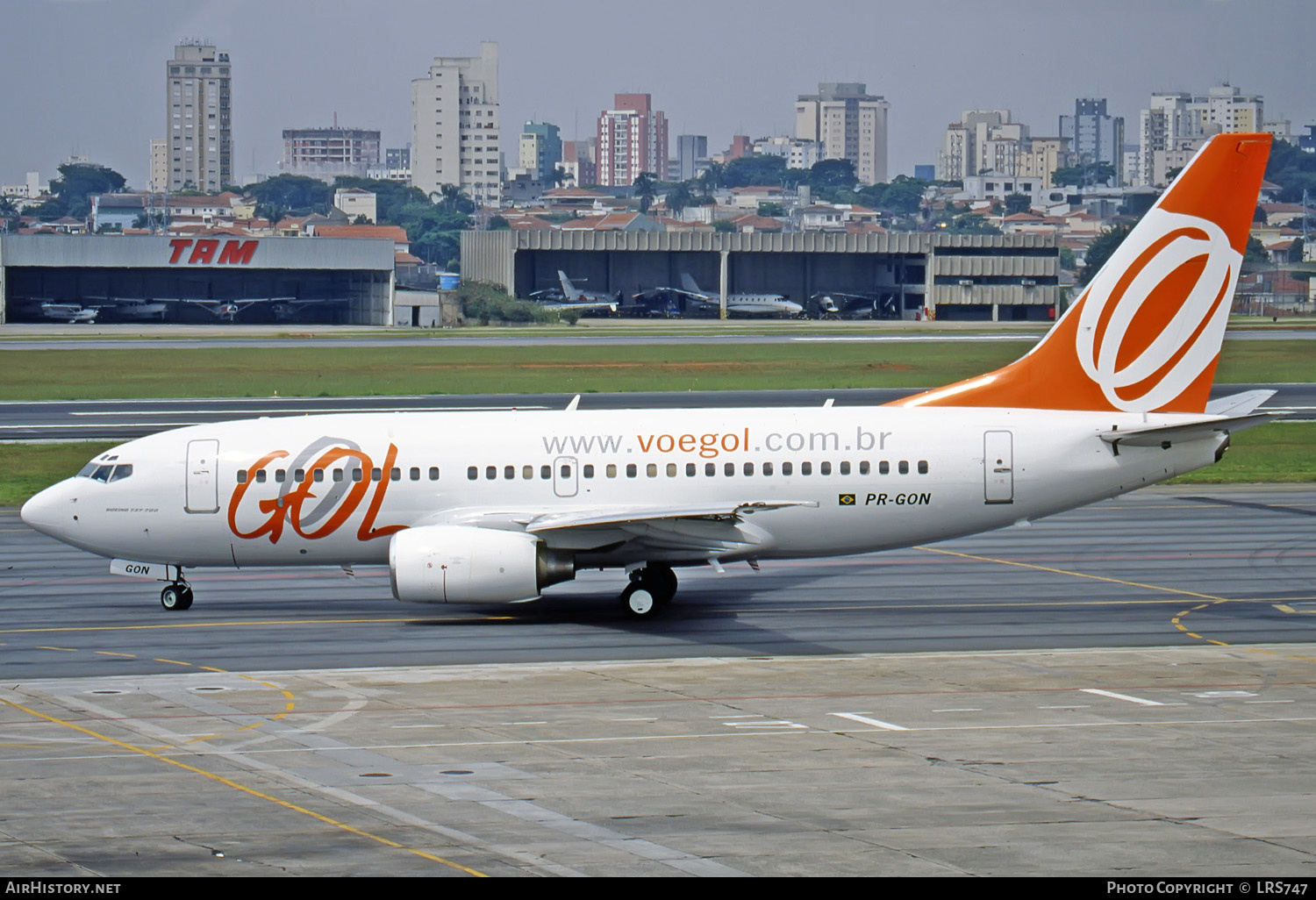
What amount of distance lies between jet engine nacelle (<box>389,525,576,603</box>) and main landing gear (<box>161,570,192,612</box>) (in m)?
5.69

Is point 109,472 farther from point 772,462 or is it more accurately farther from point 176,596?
point 772,462

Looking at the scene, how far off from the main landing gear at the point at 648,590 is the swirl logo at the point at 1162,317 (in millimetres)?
9849

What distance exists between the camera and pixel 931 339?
137125 millimetres

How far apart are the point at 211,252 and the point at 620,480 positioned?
14902 cm

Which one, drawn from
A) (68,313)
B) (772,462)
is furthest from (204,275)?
(772,462)

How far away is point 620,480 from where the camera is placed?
34344mm

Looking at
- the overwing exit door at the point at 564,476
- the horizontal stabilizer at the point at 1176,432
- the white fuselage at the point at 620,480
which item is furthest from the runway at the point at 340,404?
the horizontal stabilizer at the point at 1176,432

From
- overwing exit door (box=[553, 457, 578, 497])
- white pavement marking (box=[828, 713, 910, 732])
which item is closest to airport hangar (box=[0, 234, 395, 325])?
overwing exit door (box=[553, 457, 578, 497])

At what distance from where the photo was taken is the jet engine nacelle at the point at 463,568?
3209cm

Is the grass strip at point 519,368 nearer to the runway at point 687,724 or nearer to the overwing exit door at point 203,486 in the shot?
the runway at point 687,724

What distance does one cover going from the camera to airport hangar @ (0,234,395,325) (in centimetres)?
16688

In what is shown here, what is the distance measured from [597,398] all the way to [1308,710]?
56906mm

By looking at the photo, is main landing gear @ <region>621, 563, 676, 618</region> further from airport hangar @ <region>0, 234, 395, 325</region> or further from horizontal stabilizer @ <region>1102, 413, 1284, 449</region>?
airport hangar @ <region>0, 234, 395, 325</region>

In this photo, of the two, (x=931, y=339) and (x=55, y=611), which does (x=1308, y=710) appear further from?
(x=931, y=339)
